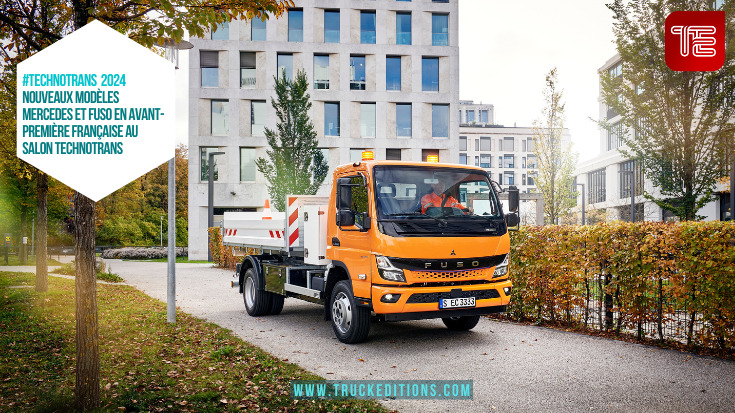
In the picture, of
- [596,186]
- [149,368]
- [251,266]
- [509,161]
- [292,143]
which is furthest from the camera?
[509,161]

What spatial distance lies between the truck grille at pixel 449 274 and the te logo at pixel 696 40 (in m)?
8.79

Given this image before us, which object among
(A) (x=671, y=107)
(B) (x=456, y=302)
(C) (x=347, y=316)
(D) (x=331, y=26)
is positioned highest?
(D) (x=331, y=26)

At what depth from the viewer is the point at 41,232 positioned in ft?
44.9

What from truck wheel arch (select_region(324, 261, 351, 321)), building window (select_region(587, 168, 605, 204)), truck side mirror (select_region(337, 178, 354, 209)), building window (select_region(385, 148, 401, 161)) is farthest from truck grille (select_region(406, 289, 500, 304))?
building window (select_region(587, 168, 605, 204))

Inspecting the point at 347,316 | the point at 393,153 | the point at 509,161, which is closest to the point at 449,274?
Answer: the point at 347,316

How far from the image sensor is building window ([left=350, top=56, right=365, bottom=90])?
126 feet

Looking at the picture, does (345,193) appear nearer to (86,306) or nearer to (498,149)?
(86,306)

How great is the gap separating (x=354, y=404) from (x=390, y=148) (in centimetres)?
3349

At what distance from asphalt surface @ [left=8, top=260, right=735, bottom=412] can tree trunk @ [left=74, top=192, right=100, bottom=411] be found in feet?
8.10

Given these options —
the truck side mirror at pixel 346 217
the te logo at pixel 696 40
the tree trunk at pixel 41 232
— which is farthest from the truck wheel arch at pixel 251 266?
the te logo at pixel 696 40

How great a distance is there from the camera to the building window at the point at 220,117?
37562 millimetres

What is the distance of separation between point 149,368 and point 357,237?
9.92 ft

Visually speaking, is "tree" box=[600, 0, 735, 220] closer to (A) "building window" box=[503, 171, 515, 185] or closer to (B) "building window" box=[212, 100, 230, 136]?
(B) "building window" box=[212, 100, 230, 136]

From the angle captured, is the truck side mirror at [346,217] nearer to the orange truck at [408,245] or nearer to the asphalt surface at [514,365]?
the orange truck at [408,245]
